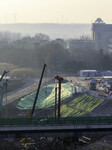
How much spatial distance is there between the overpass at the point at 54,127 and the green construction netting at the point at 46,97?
21.3ft

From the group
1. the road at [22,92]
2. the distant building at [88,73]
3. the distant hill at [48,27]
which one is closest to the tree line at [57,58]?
the distant building at [88,73]

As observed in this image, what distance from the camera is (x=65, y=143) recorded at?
1274cm

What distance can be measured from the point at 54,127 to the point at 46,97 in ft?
28.5

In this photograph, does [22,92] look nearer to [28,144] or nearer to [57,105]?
[57,105]

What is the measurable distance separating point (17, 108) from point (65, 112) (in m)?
2.55

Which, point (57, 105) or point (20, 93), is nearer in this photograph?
point (57, 105)

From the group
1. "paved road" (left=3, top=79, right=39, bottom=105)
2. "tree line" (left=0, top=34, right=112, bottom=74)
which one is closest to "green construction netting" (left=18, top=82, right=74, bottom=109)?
"paved road" (left=3, top=79, right=39, bottom=105)

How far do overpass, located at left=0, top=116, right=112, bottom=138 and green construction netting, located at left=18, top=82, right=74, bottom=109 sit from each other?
21.3 ft

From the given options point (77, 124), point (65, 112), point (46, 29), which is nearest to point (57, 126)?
point (77, 124)

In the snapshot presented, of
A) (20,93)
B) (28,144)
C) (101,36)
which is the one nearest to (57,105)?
(20,93)

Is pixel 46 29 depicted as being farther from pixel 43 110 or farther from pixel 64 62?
pixel 43 110

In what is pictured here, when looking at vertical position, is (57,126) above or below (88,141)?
above

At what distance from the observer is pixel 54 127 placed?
36.3 feet

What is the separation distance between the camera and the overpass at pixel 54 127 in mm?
10945
